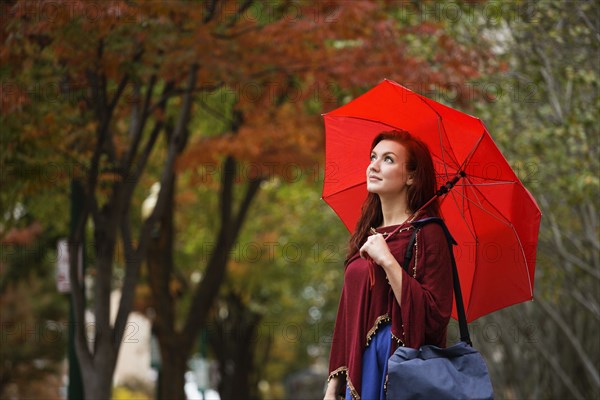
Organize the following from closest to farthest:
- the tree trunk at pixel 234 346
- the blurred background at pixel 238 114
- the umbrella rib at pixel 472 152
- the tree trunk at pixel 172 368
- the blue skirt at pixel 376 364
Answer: the blue skirt at pixel 376 364 → the umbrella rib at pixel 472 152 → the blurred background at pixel 238 114 → the tree trunk at pixel 172 368 → the tree trunk at pixel 234 346

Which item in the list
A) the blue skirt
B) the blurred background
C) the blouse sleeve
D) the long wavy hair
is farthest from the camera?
the blurred background

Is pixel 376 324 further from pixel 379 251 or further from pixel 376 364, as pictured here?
pixel 379 251

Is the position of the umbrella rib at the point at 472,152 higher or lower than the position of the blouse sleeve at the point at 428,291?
higher

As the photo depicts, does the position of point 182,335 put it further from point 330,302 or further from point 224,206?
point 330,302

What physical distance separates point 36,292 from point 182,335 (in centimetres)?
1592

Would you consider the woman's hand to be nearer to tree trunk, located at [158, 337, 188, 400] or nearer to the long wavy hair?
the long wavy hair

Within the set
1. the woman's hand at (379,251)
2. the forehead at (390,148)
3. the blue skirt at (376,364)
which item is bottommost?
the blue skirt at (376,364)

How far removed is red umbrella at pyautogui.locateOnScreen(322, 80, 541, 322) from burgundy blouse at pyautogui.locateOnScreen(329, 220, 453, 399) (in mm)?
688

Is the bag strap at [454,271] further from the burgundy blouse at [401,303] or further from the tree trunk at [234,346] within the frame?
the tree trunk at [234,346]

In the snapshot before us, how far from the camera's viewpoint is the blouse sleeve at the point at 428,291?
4.35 meters

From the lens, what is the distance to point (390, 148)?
15.9 feet

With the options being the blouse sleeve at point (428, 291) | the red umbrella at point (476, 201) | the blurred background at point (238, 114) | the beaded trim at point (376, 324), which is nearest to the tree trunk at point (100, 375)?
the blurred background at point (238, 114)

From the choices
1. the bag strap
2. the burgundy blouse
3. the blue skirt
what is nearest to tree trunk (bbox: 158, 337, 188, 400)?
the burgundy blouse

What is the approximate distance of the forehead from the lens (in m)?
4.81
